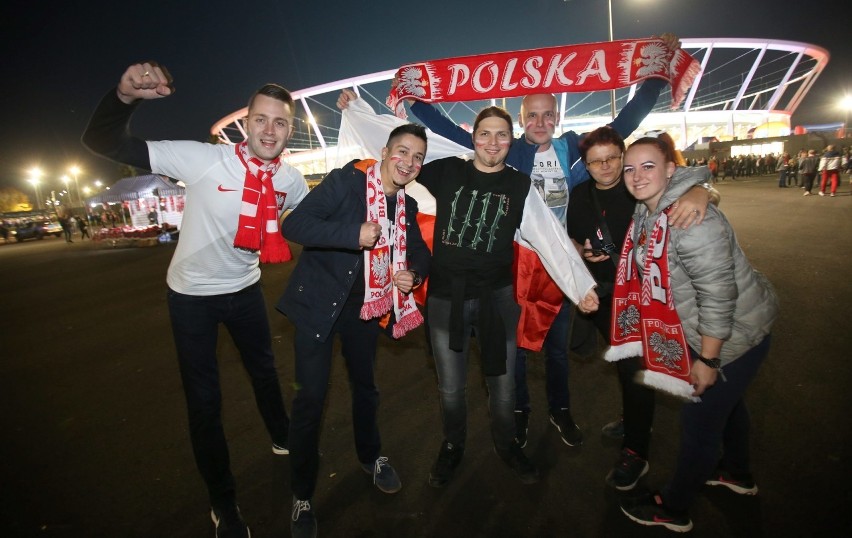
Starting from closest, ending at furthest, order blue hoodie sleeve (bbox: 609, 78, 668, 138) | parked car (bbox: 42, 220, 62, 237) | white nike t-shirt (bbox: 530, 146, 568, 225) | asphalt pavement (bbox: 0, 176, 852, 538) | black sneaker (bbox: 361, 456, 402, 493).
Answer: asphalt pavement (bbox: 0, 176, 852, 538)
black sneaker (bbox: 361, 456, 402, 493)
white nike t-shirt (bbox: 530, 146, 568, 225)
blue hoodie sleeve (bbox: 609, 78, 668, 138)
parked car (bbox: 42, 220, 62, 237)

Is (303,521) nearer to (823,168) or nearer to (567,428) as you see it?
(567,428)

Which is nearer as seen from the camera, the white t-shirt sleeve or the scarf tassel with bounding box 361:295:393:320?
the white t-shirt sleeve

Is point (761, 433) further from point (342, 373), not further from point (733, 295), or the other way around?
point (342, 373)

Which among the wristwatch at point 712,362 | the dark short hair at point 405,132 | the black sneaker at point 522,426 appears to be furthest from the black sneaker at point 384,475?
the dark short hair at point 405,132

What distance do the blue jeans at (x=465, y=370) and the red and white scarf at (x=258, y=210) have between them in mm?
1115

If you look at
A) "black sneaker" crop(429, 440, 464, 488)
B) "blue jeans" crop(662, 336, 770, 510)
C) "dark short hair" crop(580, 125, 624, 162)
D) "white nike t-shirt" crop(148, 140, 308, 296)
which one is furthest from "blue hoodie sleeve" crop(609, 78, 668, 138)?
"white nike t-shirt" crop(148, 140, 308, 296)

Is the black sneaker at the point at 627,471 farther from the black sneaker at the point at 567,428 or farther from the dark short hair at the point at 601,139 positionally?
the dark short hair at the point at 601,139

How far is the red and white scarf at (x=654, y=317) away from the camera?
2.10 meters

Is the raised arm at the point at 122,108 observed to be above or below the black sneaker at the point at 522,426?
above

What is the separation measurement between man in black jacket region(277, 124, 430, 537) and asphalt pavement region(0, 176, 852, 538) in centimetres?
70

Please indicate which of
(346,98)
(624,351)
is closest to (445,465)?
(624,351)

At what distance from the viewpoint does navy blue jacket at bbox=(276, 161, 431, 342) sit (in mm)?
2326

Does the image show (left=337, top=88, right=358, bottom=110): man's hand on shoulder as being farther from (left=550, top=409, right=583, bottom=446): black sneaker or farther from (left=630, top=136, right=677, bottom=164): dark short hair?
(left=550, top=409, right=583, bottom=446): black sneaker

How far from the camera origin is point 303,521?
2393 mm
